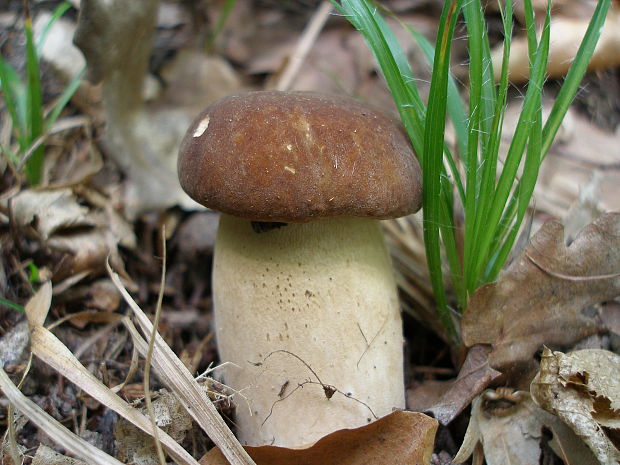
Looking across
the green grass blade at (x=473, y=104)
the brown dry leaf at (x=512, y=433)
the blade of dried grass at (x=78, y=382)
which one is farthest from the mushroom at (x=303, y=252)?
the blade of dried grass at (x=78, y=382)

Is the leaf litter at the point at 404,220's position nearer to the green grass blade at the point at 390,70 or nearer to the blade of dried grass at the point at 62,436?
the blade of dried grass at the point at 62,436

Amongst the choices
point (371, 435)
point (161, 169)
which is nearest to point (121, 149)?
point (161, 169)

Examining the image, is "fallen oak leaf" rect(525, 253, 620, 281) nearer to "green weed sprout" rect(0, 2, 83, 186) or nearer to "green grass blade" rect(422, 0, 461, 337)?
"green grass blade" rect(422, 0, 461, 337)

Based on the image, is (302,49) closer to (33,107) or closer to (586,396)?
(33,107)

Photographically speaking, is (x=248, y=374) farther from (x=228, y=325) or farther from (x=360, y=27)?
(x=360, y=27)

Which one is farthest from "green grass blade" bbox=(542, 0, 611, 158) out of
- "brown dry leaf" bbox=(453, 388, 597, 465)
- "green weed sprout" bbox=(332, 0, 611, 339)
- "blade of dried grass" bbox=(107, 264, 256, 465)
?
"blade of dried grass" bbox=(107, 264, 256, 465)
